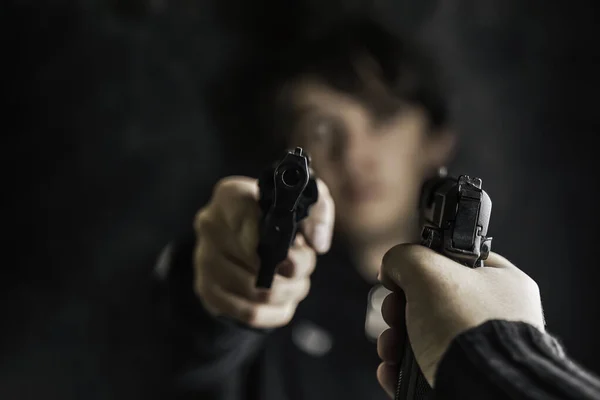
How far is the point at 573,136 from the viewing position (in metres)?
1.07

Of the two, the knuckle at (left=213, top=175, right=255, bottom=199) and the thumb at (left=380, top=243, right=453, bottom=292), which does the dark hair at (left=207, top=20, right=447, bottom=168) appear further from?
the thumb at (left=380, top=243, right=453, bottom=292)

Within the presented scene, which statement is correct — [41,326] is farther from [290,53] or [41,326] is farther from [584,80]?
[584,80]

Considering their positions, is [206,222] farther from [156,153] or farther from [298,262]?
[156,153]

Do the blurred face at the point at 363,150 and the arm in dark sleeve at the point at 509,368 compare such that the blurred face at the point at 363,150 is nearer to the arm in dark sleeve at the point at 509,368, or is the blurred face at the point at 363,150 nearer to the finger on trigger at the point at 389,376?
the finger on trigger at the point at 389,376

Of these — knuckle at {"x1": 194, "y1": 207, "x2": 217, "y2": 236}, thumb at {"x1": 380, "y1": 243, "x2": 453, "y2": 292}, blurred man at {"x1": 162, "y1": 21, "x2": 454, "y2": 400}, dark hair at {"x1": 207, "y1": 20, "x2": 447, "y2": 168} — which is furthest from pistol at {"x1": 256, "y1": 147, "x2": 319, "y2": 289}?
dark hair at {"x1": 207, "y1": 20, "x2": 447, "y2": 168}

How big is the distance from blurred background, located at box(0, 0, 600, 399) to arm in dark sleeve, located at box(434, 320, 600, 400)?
2.91 ft

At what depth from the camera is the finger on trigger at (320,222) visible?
0.54 metres

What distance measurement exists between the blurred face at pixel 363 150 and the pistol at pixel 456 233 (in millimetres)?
726

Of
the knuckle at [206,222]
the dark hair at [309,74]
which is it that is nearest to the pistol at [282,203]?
the knuckle at [206,222]

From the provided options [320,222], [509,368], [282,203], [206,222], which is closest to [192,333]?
[206,222]

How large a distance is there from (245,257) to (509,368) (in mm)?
427

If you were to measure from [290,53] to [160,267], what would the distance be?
55 centimetres

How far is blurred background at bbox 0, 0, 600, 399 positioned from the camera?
108 cm

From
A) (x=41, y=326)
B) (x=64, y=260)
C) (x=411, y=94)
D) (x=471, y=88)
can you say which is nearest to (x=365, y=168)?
(x=411, y=94)
